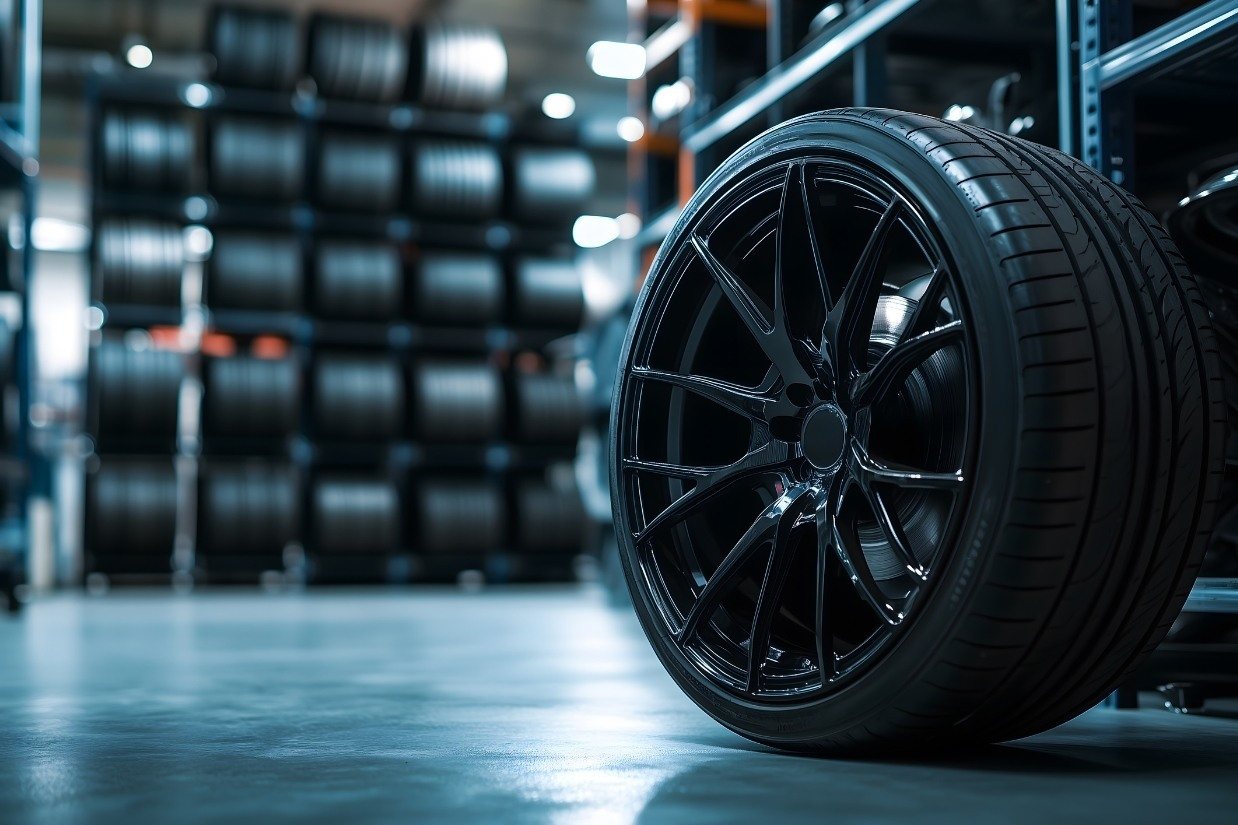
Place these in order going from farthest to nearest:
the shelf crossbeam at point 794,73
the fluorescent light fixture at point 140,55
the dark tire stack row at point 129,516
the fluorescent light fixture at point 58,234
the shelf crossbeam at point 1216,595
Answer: the fluorescent light fixture at point 58,234
the fluorescent light fixture at point 140,55
the dark tire stack row at point 129,516
the shelf crossbeam at point 794,73
the shelf crossbeam at point 1216,595

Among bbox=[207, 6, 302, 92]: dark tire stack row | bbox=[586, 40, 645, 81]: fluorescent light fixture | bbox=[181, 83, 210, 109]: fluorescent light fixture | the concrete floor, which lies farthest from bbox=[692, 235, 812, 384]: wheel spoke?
bbox=[586, 40, 645, 81]: fluorescent light fixture

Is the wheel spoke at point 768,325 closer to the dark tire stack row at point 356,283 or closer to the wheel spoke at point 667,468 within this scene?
the wheel spoke at point 667,468

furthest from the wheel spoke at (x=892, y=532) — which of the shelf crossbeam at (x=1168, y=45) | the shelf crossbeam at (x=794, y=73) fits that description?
the shelf crossbeam at (x=794, y=73)

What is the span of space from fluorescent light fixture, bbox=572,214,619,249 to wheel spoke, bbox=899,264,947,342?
18946mm

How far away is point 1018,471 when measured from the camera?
149 cm

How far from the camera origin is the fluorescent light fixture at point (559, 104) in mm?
17062

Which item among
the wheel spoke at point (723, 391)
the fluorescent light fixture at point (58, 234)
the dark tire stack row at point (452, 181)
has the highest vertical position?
the fluorescent light fixture at point (58, 234)

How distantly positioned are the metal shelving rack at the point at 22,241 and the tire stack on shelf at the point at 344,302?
208 centimetres

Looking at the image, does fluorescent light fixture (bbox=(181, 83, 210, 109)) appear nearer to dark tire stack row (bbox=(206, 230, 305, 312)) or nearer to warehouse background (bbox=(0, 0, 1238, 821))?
warehouse background (bbox=(0, 0, 1238, 821))

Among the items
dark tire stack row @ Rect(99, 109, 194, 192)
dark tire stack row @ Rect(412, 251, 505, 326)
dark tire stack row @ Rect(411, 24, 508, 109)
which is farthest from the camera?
dark tire stack row @ Rect(411, 24, 508, 109)

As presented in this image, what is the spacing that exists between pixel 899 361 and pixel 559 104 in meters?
16.4

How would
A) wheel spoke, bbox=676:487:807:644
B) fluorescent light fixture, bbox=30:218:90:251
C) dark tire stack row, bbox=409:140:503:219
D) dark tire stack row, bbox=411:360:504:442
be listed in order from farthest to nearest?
fluorescent light fixture, bbox=30:218:90:251
dark tire stack row, bbox=409:140:503:219
dark tire stack row, bbox=411:360:504:442
wheel spoke, bbox=676:487:807:644

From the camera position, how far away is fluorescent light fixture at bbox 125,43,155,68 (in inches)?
588

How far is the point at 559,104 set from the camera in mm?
17484
